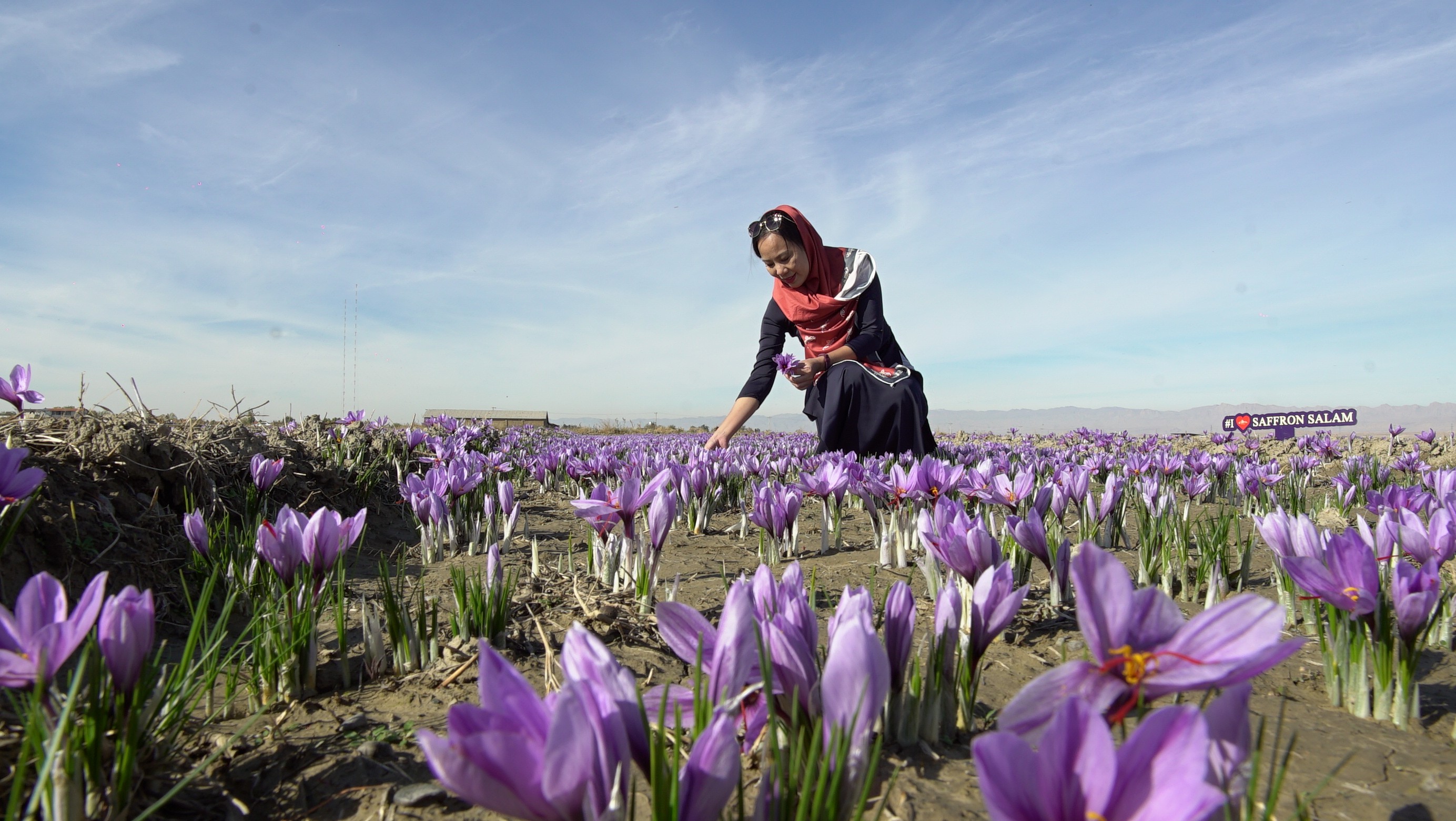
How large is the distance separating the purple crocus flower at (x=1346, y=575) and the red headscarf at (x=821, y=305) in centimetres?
660

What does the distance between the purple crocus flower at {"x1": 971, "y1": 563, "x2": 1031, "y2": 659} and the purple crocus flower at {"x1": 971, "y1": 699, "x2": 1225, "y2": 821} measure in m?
0.74

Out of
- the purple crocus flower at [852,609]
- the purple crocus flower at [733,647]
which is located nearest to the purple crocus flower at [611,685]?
the purple crocus flower at [733,647]

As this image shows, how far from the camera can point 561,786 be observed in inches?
37.2

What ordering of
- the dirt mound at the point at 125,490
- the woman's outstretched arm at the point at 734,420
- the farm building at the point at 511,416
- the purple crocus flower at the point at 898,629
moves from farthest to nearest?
1. the farm building at the point at 511,416
2. the woman's outstretched arm at the point at 734,420
3. the dirt mound at the point at 125,490
4. the purple crocus flower at the point at 898,629

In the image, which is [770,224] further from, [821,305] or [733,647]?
[733,647]

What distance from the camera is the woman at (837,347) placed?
25.7 ft

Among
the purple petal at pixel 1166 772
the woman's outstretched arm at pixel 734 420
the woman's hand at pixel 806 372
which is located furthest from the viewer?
the woman's hand at pixel 806 372

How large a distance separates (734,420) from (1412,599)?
18.6 ft

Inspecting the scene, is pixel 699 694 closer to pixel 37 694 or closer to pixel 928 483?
pixel 37 694

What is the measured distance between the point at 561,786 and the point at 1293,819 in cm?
111

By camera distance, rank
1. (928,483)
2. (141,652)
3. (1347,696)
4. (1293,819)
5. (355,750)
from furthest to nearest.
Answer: (928,483) < (1347,696) < (355,750) < (141,652) < (1293,819)

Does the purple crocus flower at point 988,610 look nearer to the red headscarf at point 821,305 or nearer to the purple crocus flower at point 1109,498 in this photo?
the purple crocus flower at point 1109,498

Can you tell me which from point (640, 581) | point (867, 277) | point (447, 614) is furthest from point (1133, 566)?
point (867, 277)

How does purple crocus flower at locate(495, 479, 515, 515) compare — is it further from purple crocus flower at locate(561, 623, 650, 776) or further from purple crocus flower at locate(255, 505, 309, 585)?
purple crocus flower at locate(561, 623, 650, 776)
